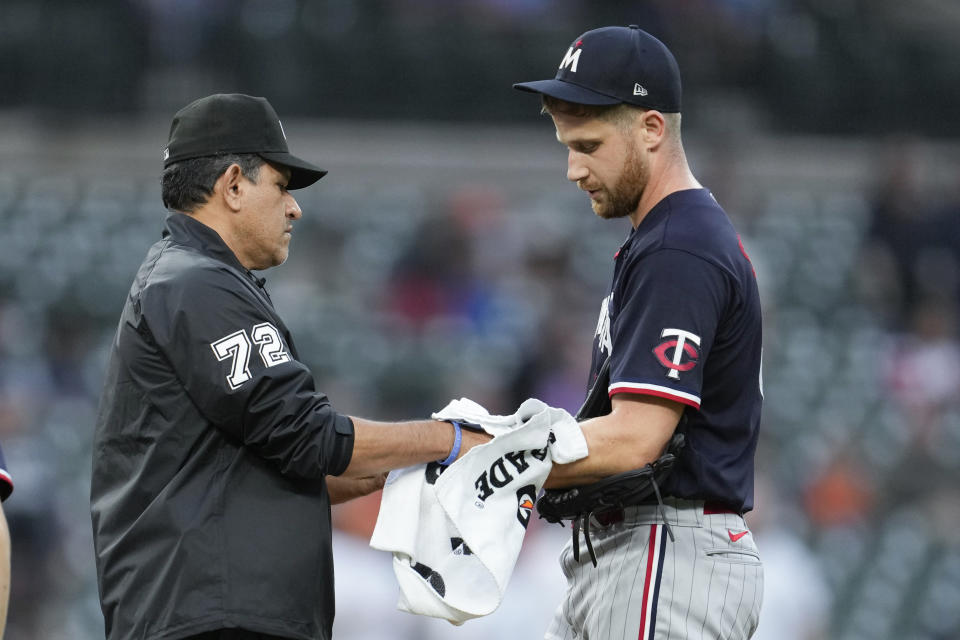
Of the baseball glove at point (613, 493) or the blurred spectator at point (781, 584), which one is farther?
the blurred spectator at point (781, 584)

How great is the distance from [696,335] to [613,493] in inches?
17.1

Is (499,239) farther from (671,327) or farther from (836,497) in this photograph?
(671,327)

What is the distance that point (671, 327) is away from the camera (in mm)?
3365

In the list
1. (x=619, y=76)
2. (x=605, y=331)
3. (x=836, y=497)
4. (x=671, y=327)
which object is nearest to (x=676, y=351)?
(x=671, y=327)

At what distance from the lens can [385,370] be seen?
896 centimetres

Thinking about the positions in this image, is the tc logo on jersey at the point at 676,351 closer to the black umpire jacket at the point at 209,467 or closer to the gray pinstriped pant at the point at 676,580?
the gray pinstriped pant at the point at 676,580

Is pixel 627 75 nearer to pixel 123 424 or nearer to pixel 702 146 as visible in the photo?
pixel 123 424

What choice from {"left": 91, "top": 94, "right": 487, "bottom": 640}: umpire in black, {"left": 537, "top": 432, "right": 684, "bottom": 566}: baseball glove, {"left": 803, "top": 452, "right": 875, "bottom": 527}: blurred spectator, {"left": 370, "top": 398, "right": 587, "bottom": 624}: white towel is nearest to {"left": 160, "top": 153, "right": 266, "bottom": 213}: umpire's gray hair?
{"left": 91, "top": 94, "right": 487, "bottom": 640}: umpire in black

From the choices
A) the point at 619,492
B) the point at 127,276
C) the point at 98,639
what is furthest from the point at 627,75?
the point at 127,276

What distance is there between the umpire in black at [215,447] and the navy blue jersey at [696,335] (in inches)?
19.9

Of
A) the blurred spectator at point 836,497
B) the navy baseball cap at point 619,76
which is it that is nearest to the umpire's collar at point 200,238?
the navy baseball cap at point 619,76

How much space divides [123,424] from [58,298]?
637 cm

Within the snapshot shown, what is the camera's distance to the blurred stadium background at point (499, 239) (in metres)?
7.85

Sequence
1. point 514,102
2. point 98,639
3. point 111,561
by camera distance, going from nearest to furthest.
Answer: point 111,561 → point 98,639 → point 514,102
